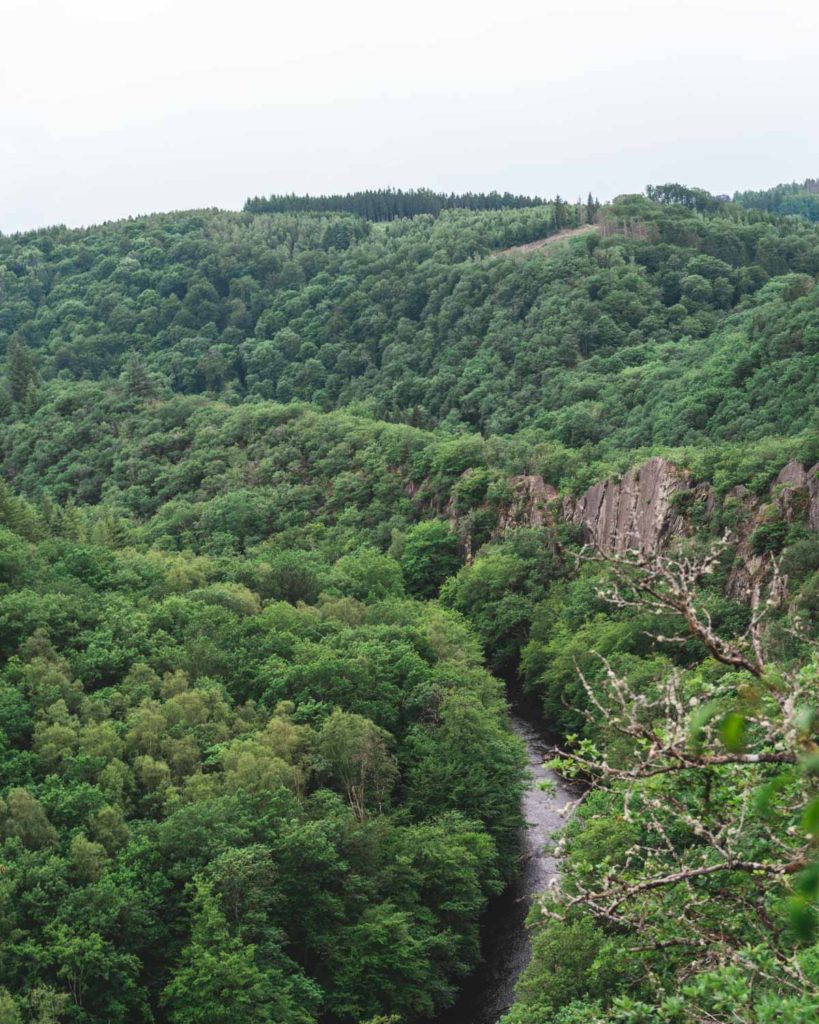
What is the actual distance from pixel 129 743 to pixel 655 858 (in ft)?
104

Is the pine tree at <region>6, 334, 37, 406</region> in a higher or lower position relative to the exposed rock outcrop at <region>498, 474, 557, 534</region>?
higher

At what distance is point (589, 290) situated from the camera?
148625mm

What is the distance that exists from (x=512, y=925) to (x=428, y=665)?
1781 centimetres

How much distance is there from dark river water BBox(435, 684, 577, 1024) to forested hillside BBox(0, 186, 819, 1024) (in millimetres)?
1132

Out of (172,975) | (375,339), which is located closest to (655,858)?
(172,975)

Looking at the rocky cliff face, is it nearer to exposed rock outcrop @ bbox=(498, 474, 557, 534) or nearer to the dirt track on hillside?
exposed rock outcrop @ bbox=(498, 474, 557, 534)

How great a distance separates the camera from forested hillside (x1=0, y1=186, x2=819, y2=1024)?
1510cm

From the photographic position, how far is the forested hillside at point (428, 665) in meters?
15.1

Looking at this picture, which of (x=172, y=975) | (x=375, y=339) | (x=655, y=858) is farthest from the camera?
(x=375, y=339)

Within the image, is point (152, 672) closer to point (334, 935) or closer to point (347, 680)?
point (347, 680)

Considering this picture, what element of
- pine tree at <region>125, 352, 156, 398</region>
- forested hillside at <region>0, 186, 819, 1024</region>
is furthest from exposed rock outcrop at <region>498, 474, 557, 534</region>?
pine tree at <region>125, 352, 156, 398</region>

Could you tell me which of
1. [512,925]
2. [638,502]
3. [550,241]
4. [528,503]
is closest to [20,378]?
[528,503]

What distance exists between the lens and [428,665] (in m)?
61.3

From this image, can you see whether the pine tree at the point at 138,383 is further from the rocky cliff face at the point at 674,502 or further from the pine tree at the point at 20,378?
the rocky cliff face at the point at 674,502
